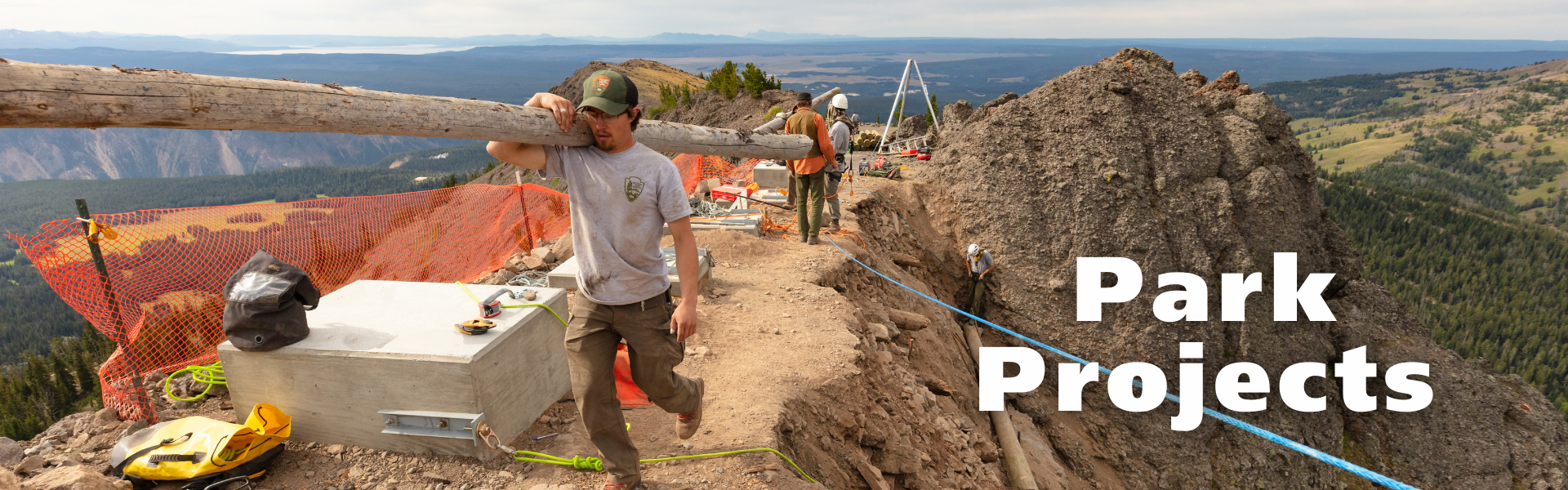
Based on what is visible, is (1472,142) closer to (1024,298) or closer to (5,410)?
(1024,298)

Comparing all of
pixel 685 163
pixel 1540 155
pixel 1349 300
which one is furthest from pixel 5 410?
pixel 1540 155

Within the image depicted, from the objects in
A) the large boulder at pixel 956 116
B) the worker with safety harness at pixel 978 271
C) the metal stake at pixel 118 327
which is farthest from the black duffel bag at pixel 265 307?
the large boulder at pixel 956 116

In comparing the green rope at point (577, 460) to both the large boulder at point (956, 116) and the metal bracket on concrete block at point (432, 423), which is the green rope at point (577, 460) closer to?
the metal bracket on concrete block at point (432, 423)

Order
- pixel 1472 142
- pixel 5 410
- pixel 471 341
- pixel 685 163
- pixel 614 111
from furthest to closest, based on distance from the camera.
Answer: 1. pixel 1472 142
2. pixel 5 410
3. pixel 685 163
4. pixel 471 341
5. pixel 614 111

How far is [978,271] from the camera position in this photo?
12.6 m

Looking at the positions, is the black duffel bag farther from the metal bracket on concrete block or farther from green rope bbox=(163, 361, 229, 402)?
green rope bbox=(163, 361, 229, 402)

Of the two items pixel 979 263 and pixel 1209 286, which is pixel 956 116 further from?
pixel 1209 286

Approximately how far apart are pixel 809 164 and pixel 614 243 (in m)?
5.67

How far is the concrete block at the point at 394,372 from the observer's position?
3795 millimetres

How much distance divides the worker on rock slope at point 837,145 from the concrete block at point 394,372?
5570mm

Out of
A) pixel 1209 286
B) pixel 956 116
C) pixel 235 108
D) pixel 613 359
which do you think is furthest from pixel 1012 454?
pixel 956 116

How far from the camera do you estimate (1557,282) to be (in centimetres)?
8319

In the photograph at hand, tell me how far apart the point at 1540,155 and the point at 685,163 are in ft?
690

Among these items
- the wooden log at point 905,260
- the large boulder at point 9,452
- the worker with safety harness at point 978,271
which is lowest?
the worker with safety harness at point 978,271
